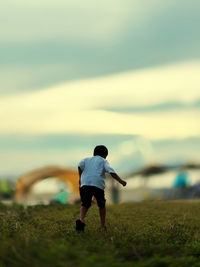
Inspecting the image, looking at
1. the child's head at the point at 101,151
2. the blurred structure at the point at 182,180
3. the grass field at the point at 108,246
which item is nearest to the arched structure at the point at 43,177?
the blurred structure at the point at 182,180

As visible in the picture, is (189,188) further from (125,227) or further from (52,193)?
(125,227)

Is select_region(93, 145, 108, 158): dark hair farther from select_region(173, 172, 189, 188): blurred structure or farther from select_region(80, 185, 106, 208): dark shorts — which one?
select_region(173, 172, 189, 188): blurred structure

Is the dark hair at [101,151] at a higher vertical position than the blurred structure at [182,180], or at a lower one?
lower

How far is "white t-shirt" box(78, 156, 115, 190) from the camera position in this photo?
348 inches

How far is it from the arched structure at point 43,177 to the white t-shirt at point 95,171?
635 inches

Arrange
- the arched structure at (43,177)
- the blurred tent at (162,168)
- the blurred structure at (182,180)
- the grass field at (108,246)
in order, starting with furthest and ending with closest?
the blurred structure at (182,180), the blurred tent at (162,168), the arched structure at (43,177), the grass field at (108,246)

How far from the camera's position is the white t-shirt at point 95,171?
8.84 metres

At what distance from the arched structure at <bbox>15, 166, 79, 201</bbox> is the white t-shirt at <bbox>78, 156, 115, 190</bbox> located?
52.9 feet

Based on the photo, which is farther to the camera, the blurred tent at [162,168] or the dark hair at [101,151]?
the blurred tent at [162,168]

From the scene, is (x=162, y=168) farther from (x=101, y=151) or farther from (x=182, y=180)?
(x=101, y=151)

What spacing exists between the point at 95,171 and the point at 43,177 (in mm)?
16539

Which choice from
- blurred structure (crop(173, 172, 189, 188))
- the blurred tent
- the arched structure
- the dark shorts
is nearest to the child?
the dark shorts

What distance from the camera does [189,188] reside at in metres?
27.1

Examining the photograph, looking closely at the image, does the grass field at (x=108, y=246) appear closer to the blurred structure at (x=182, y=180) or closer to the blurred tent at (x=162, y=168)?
the blurred tent at (x=162, y=168)
